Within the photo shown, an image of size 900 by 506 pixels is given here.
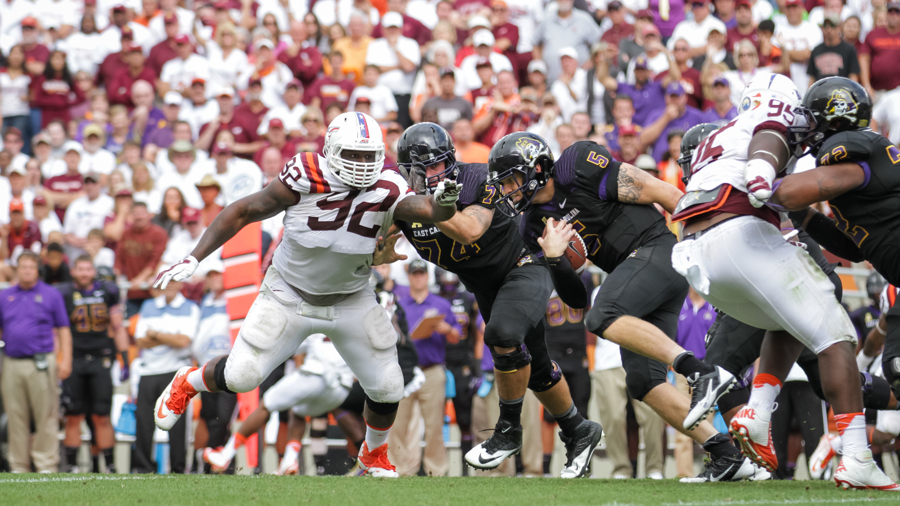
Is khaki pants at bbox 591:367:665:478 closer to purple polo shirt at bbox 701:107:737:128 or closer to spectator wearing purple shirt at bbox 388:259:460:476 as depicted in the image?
spectator wearing purple shirt at bbox 388:259:460:476

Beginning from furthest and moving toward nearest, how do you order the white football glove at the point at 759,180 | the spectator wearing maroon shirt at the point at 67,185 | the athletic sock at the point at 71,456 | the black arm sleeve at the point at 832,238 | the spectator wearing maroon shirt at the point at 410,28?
the spectator wearing maroon shirt at the point at 410,28
the spectator wearing maroon shirt at the point at 67,185
the athletic sock at the point at 71,456
the black arm sleeve at the point at 832,238
the white football glove at the point at 759,180

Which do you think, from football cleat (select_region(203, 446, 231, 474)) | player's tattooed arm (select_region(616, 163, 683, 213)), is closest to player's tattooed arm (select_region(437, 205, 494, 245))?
player's tattooed arm (select_region(616, 163, 683, 213))

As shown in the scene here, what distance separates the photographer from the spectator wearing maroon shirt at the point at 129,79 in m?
14.0

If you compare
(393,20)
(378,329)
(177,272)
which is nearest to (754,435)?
(378,329)

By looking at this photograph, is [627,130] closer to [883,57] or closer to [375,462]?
[883,57]

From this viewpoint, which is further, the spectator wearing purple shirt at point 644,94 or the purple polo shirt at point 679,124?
the spectator wearing purple shirt at point 644,94

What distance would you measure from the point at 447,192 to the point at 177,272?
1524 millimetres

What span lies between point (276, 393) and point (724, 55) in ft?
23.5

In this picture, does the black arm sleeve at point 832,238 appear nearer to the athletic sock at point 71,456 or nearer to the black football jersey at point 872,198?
the black football jersey at point 872,198

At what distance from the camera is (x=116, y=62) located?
46.9 ft

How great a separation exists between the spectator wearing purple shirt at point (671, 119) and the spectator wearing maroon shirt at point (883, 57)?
2194 millimetres

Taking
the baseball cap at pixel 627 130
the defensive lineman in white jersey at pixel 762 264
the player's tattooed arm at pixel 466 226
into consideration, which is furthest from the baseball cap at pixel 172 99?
the defensive lineman in white jersey at pixel 762 264

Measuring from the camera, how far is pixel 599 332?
538 centimetres

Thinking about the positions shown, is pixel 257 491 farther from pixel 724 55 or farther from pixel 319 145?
pixel 724 55
